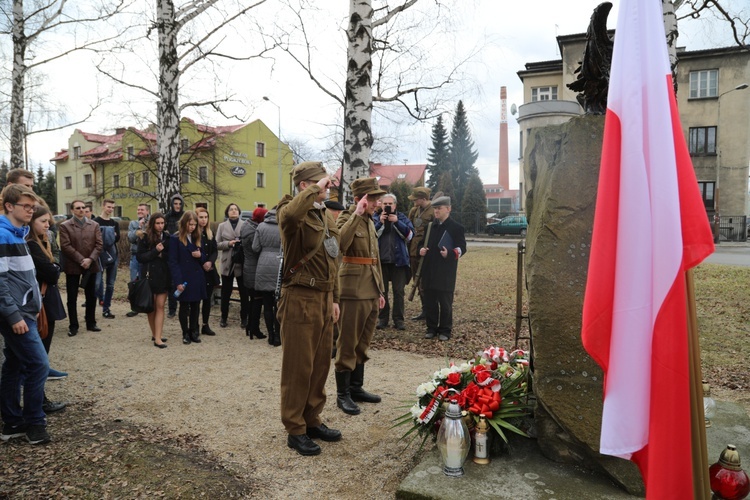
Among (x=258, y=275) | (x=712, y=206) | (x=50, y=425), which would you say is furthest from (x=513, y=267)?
(x=712, y=206)

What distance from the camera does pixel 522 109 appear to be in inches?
205

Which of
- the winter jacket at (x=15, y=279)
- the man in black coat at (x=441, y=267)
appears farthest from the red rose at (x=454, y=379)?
the man in black coat at (x=441, y=267)

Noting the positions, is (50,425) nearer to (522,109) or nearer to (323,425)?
(323,425)

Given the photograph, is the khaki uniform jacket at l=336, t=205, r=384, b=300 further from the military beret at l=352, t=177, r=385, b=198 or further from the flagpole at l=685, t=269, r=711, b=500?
the flagpole at l=685, t=269, r=711, b=500

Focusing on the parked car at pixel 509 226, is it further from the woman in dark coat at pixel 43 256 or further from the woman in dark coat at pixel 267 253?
the woman in dark coat at pixel 43 256

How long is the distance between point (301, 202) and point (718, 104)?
33.4 m

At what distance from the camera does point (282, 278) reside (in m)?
3.78

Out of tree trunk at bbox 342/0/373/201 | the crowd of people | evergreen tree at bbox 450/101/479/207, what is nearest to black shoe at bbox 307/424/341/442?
the crowd of people

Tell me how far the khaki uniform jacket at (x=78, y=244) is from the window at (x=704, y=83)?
3275 centimetres

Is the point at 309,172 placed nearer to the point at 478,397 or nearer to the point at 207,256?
the point at 478,397

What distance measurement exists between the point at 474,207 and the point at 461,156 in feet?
46.8

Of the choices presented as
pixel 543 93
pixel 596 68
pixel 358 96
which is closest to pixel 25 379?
pixel 596 68

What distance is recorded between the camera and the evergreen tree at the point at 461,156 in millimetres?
48844

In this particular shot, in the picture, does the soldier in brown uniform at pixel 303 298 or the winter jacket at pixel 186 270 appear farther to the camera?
the winter jacket at pixel 186 270
